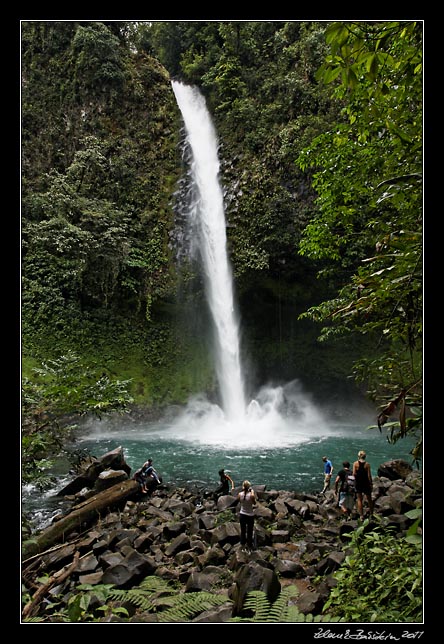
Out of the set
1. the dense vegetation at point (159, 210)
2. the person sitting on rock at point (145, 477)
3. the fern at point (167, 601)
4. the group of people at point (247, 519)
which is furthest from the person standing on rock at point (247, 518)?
the dense vegetation at point (159, 210)

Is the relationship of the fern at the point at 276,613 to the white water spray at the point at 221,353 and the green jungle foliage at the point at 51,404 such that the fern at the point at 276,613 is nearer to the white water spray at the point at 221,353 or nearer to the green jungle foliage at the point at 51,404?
the green jungle foliage at the point at 51,404

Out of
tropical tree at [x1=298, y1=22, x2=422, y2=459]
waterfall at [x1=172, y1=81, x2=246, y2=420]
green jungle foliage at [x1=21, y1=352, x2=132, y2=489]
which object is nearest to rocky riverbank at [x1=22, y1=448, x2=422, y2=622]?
green jungle foliage at [x1=21, y1=352, x2=132, y2=489]

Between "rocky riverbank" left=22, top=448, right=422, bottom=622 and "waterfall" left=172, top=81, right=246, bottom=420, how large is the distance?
1070 centimetres

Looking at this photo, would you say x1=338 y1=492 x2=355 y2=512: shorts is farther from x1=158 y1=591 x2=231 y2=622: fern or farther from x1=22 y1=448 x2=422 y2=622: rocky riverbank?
x1=158 y1=591 x2=231 y2=622: fern

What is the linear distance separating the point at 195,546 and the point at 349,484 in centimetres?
255

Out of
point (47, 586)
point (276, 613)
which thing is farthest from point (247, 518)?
point (276, 613)

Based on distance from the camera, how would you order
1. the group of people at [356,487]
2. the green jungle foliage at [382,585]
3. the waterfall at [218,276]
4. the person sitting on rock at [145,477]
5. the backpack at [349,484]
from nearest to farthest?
the green jungle foliage at [382,585], the group of people at [356,487], the backpack at [349,484], the person sitting on rock at [145,477], the waterfall at [218,276]

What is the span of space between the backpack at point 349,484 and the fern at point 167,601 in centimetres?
330

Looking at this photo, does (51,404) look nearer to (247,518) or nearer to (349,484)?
(247,518)

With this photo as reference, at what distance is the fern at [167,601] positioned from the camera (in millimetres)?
2979

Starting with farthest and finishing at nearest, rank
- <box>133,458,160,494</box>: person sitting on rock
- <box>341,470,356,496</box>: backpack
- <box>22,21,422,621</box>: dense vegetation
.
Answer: <box>22,21,422,621</box>: dense vegetation < <box>133,458,160,494</box>: person sitting on rock < <box>341,470,356,496</box>: backpack

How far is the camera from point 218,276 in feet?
63.7

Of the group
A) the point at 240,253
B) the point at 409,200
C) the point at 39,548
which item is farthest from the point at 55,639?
the point at 240,253

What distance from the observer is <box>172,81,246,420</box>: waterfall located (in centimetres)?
1905
